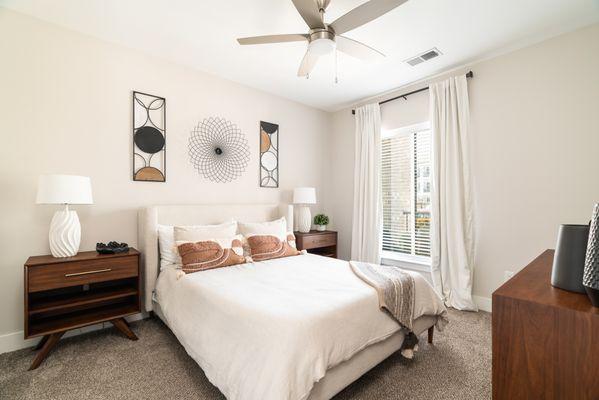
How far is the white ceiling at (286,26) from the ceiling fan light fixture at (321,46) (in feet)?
1.29

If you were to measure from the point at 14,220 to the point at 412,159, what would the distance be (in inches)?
166

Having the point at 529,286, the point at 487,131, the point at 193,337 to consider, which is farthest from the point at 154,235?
the point at 487,131

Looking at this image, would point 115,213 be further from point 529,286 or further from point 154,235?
point 529,286

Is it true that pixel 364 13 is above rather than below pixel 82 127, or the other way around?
above

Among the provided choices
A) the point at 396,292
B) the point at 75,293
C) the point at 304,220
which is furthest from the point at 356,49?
the point at 75,293

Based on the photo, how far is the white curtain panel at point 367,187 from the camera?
392 centimetres

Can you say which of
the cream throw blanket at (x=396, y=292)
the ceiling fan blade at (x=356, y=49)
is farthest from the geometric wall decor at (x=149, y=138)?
the cream throw blanket at (x=396, y=292)

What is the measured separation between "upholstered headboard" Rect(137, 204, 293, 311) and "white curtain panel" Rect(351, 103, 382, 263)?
112 centimetres

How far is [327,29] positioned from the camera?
199 centimetres

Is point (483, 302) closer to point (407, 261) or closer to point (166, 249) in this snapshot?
point (407, 261)

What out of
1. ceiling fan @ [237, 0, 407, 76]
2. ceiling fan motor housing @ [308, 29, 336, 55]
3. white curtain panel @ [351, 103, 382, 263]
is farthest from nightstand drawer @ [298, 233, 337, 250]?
ceiling fan motor housing @ [308, 29, 336, 55]

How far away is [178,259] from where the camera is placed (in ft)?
8.63

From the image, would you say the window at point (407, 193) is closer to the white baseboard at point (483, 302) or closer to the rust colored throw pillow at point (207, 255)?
the white baseboard at point (483, 302)

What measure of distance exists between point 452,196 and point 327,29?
7.46 ft
